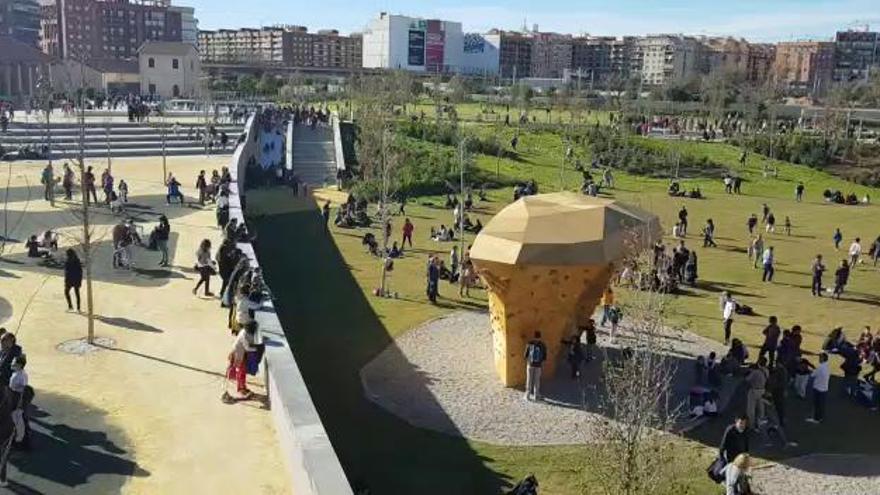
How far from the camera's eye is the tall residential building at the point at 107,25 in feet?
436

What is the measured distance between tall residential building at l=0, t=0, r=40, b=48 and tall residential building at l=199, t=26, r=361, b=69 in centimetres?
3222

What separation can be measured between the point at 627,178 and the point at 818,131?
1362 inches

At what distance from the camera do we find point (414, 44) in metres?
182

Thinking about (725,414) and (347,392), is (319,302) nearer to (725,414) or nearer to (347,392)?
(347,392)

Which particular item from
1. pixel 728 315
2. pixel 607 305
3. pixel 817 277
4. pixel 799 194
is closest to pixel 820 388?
pixel 728 315

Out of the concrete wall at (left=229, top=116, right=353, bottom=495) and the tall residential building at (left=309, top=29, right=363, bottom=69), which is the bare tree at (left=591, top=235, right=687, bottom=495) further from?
the tall residential building at (left=309, top=29, right=363, bottom=69)

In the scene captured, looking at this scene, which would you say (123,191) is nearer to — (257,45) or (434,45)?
(434,45)

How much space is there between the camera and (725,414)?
17062 mm

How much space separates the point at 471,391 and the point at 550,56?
18589 cm

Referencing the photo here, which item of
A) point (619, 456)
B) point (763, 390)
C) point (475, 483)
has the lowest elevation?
point (475, 483)

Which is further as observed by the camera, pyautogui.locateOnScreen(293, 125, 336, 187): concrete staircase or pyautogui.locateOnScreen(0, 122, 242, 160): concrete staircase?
pyautogui.locateOnScreen(293, 125, 336, 187): concrete staircase

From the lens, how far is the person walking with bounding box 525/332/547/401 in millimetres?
17219

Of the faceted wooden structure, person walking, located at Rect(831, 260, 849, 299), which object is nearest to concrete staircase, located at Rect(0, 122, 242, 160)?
the faceted wooden structure

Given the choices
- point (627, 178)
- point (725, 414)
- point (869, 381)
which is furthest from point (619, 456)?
point (627, 178)
